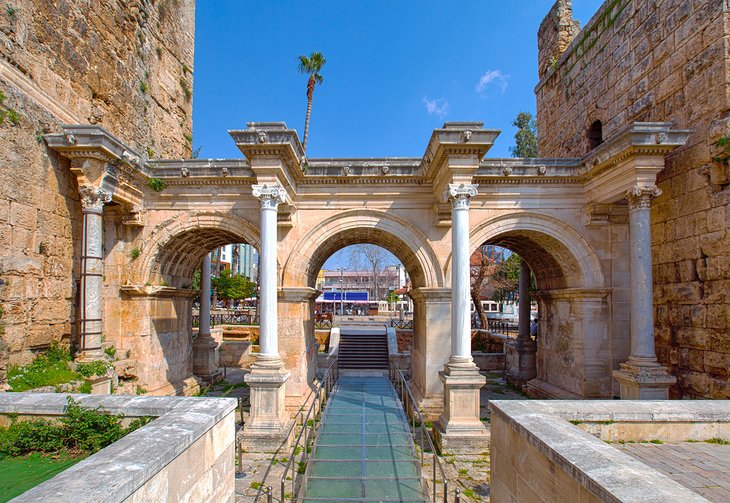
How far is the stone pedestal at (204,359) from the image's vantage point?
13031mm

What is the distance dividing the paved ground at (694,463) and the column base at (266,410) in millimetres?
5737

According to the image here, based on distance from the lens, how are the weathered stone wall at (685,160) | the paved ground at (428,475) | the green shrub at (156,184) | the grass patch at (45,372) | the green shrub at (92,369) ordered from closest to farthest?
the paved ground at (428,475), the grass patch at (45,372), the weathered stone wall at (685,160), the green shrub at (92,369), the green shrub at (156,184)

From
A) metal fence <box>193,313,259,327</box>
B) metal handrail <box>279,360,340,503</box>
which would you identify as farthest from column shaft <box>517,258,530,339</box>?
metal fence <box>193,313,259,327</box>

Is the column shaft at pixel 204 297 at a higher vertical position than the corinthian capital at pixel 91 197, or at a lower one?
lower

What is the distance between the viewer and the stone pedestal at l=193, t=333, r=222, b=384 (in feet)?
42.8

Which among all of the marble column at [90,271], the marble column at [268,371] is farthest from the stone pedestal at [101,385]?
the marble column at [268,371]

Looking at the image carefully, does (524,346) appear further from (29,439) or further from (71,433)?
(29,439)

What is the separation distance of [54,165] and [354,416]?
7.84m

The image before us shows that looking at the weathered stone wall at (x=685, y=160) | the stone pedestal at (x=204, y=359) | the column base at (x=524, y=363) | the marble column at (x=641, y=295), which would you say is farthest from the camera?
the stone pedestal at (x=204, y=359)

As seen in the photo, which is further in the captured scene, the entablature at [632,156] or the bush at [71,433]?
the entablature at [632,156]

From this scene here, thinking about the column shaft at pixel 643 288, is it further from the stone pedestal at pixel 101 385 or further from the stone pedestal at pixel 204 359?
the stone pedestal at pixel 204 359

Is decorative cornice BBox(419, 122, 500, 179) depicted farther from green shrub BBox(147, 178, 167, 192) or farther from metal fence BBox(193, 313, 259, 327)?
metal fence BBox(193, 313, 259, 327)

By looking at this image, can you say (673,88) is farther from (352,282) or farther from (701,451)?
(352,282)

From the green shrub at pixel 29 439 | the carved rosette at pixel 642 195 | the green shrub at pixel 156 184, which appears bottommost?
the green shrub at pixel 29 439
